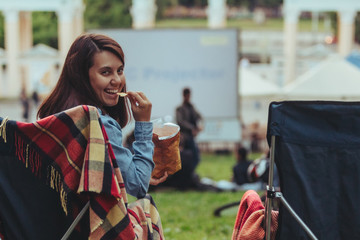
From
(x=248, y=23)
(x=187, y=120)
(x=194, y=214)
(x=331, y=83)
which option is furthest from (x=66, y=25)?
(x=248, y=23)

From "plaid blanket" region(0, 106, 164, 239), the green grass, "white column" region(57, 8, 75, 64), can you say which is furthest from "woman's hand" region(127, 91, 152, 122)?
the green grass

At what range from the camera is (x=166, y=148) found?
2.31m

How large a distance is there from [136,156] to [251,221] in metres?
0.54

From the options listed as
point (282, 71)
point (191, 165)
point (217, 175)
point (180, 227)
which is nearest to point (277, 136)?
point (180, 227)

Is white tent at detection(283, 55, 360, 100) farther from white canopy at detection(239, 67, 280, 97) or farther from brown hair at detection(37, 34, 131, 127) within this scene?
brown hair at detection(37, 34, 131, 127)

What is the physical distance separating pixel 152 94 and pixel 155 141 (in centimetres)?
908

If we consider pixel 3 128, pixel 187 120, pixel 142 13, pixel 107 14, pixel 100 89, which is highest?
pixel 107 14

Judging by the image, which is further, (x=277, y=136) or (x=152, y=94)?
(x=152, y=94)

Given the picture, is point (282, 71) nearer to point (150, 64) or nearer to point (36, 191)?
point (150, 64)

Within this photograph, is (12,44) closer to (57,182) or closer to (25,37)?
(25,37)

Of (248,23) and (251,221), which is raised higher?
(248,23)

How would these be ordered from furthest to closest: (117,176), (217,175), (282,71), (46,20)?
(46,20), (282,71), (217,175), (117,176)

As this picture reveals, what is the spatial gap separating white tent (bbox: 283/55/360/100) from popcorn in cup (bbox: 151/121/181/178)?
7777mm

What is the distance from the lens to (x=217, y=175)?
31.3 ft
